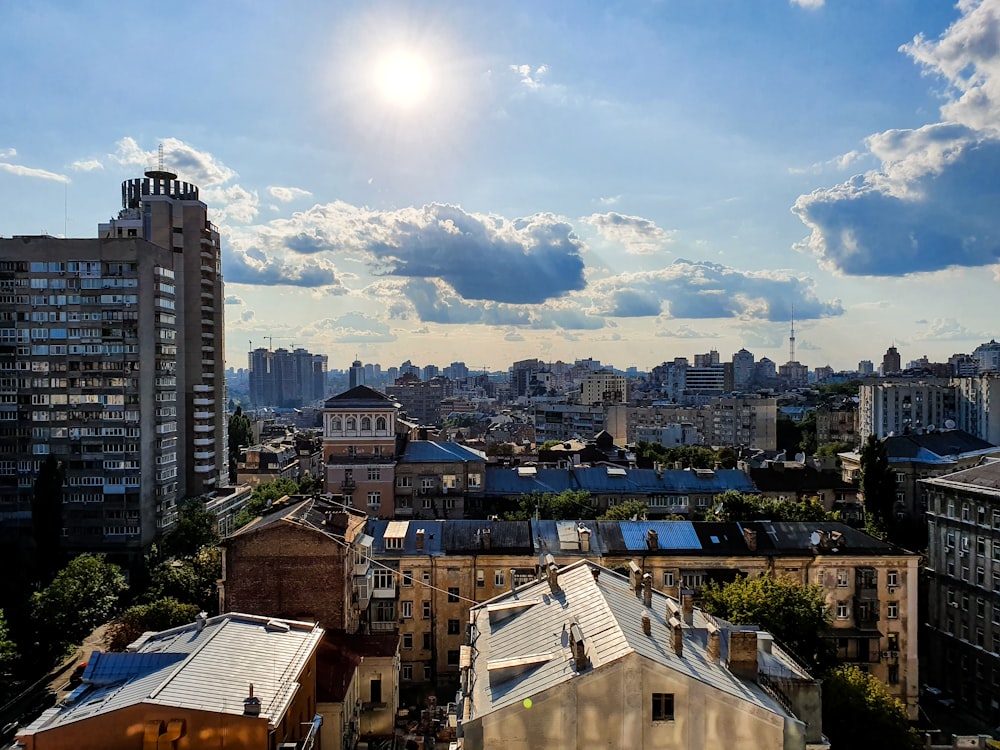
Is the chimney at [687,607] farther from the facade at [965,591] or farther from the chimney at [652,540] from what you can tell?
the facade at [965,591]

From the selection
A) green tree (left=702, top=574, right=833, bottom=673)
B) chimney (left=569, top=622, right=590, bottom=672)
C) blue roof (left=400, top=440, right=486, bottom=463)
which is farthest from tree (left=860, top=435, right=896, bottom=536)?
chimney (left=569, top=622, right=590, bottom=672)

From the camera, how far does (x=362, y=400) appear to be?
75500 mm

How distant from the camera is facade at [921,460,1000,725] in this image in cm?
5353

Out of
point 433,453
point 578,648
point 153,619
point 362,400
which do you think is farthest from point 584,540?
point 362,400

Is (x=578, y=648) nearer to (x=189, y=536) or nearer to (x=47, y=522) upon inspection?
(x=189, y=536)

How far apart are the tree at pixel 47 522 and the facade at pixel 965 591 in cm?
6868

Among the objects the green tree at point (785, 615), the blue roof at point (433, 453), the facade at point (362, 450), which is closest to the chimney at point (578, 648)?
the green tree at point (785, 615)

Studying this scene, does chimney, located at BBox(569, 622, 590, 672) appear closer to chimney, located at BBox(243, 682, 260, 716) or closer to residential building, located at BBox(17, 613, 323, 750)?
residential building, located at BBox(17, 613, 323, 750)

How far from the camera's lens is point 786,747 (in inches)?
892

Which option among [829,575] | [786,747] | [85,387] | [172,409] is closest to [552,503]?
[829,575]

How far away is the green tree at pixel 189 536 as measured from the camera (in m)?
72.9

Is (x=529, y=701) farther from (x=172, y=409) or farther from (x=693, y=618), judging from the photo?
(x=172, y=409)

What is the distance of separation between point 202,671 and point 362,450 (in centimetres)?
4716

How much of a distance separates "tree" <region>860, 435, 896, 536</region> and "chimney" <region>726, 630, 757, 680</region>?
62199 mm
